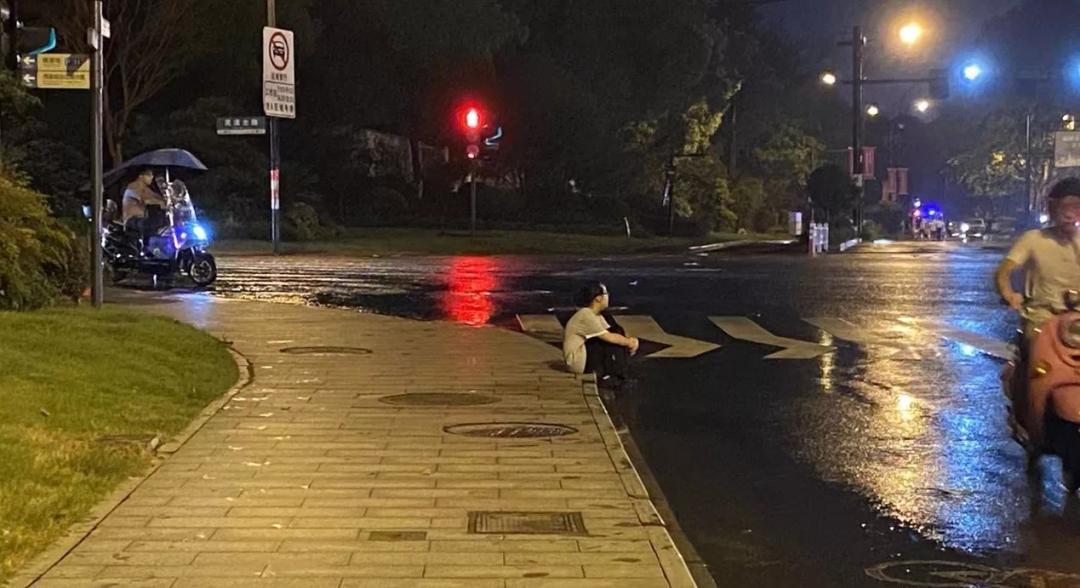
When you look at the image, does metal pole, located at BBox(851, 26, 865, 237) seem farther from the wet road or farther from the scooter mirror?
the scooter mirror

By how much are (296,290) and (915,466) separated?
16.3 metres

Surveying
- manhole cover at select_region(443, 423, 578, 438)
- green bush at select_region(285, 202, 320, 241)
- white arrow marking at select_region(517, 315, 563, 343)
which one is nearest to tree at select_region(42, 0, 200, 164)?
green bush at select_region(285, 202, 320, 241)

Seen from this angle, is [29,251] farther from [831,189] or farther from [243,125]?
[831,189]

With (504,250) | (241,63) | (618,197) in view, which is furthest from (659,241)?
(241,63)

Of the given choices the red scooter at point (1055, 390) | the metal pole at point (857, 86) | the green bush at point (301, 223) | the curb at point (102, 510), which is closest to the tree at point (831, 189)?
the metal pole at point (857, 86)

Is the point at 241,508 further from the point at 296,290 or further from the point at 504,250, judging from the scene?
the point at 504,250

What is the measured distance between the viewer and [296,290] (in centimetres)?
2391

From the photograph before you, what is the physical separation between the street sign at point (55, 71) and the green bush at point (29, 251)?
1.20 m

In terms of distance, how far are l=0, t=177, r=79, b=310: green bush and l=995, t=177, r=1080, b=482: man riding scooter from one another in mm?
9295

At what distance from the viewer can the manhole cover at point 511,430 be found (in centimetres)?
982

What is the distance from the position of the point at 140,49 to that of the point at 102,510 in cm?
3695

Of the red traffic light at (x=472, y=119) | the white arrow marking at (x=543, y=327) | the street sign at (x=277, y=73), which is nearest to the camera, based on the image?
the white arrow marking at (x=543, y=327)

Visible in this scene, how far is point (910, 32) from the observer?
35.3m

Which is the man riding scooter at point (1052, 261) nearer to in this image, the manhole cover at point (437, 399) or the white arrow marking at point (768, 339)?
the manhole cover at point (437, 399)
